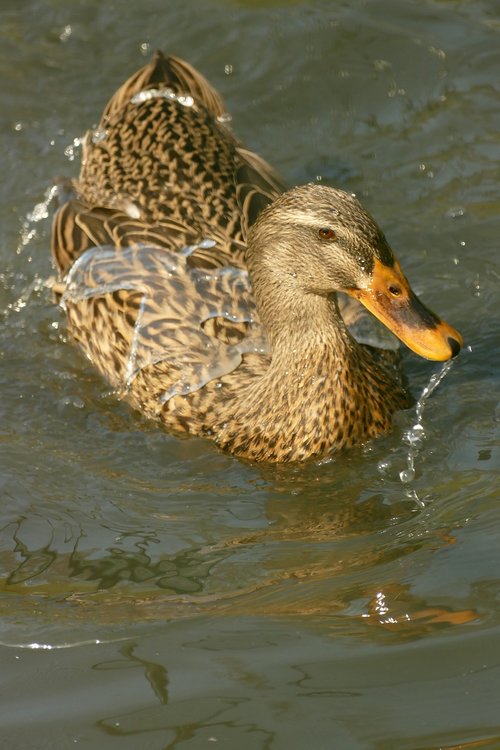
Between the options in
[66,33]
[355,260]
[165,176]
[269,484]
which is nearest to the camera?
[355,260]

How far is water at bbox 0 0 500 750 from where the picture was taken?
3.95 metres

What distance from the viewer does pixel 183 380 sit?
6.16 meters

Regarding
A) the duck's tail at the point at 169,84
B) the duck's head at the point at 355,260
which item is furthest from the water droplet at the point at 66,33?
the duck's head at the point at 355,260

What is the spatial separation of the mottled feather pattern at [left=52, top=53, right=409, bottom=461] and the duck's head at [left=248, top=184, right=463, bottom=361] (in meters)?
0.33

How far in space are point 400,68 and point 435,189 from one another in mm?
1409

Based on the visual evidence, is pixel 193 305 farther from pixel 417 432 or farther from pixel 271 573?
pixel 271 573

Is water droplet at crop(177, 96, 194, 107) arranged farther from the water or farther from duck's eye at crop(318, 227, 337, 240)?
duck's eye at crop(318, 227, 337, 240)

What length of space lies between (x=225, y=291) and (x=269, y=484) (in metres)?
1.17

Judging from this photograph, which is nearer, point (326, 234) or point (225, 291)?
point (326, 234)

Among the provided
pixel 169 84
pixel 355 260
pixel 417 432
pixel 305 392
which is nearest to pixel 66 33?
pixel 169 84

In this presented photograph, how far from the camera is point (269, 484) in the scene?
5684mm

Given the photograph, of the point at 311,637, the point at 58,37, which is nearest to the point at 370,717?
the point at 311,637

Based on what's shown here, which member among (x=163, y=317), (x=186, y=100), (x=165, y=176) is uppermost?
(x=186, y=100)

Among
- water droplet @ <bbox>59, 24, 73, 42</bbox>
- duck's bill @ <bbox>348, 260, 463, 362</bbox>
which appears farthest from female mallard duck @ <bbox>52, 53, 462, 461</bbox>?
water droplet @ <bbox>59, 24, 73, 42</bbox>
